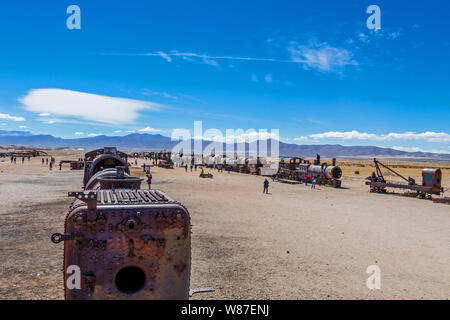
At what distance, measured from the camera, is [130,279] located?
17.1 ft

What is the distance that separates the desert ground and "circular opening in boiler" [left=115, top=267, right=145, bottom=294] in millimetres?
3111

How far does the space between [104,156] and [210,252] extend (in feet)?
20.6

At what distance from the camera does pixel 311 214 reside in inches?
765

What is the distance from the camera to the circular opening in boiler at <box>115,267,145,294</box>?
5.09 metres

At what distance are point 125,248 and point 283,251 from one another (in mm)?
8058

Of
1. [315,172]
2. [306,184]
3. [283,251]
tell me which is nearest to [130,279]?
[283,251]

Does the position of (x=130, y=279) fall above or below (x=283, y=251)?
above

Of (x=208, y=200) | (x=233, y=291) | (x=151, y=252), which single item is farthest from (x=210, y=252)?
(x=208, y=200)

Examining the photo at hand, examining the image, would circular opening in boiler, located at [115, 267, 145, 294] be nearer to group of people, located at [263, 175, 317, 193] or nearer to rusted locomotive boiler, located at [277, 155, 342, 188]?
group of people, located at [263, 175, 317, 193]

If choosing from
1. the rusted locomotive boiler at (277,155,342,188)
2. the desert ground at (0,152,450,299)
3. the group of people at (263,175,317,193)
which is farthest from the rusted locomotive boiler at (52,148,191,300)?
the rusted locomotive boiler at (277,155,342,188)

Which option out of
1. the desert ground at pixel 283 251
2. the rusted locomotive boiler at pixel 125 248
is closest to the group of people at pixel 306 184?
the desert ground at pixel 283 251

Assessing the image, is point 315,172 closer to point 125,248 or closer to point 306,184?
point 306,184

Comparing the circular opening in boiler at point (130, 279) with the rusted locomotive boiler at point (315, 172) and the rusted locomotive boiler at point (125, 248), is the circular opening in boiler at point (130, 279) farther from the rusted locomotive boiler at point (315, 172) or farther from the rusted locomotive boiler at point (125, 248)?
the rusted locomotive boiler at point (315, 172)

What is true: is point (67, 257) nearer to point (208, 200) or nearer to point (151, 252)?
point (151, 252)
